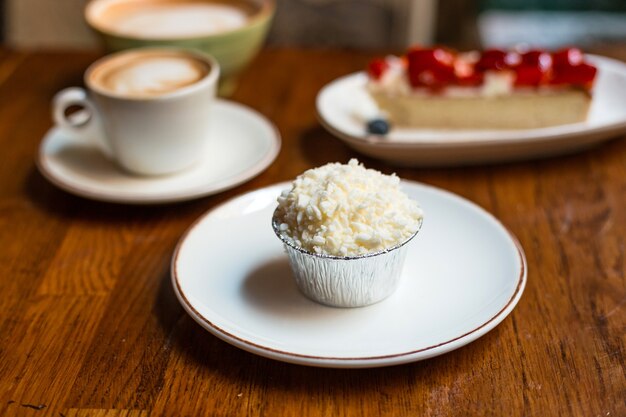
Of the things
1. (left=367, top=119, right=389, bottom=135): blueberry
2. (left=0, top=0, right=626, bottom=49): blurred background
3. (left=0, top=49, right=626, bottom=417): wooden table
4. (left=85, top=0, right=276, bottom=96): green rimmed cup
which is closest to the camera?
(left=0, top=49, right=626, bottom=417): wooden table

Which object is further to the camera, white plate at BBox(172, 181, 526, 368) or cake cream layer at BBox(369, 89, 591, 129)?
cake cream layer at BBox(369, 89, 591, 129)

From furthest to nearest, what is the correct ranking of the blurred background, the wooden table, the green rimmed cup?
the blurred background < the green rimmed cup < the wooden table

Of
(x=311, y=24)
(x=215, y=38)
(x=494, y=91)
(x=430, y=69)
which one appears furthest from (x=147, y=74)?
(x=311, y=24)

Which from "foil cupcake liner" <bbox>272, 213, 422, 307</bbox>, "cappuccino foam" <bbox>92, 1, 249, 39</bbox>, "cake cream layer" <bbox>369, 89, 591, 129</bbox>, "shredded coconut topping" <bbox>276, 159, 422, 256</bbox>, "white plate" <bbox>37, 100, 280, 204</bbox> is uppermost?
"shredded coconut topping" <bbox>276, 159, 422, 256</bbox>

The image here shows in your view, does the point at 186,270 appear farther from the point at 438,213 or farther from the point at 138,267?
the point at 438,213

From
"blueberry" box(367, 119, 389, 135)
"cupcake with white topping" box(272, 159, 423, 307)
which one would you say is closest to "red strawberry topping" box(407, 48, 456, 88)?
"blueberry" box(367, 119, 389, 135)

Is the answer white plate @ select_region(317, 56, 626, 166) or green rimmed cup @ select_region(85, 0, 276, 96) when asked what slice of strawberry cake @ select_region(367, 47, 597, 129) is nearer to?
white plate @ select_region(317, 56, 626, 166)

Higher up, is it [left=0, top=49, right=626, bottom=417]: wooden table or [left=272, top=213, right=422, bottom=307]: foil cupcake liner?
[left=272, top=213, right=422, bottom=307]: foil cupcake liner
